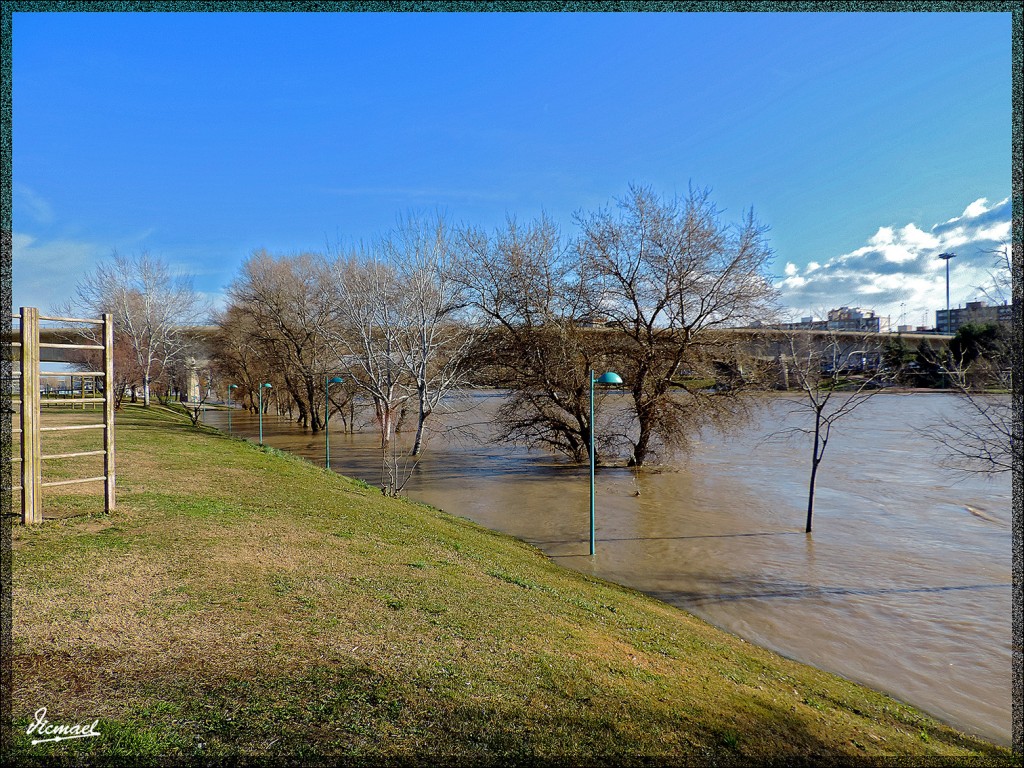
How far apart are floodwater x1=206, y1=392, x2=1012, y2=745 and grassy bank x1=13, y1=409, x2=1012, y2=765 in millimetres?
1308

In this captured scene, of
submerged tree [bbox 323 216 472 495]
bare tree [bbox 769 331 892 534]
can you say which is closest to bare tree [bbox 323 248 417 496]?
submerged tree [bbox 323 216 472 495]

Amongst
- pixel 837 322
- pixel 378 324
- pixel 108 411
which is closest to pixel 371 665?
pixel 108 411

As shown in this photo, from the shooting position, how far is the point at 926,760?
4.26 meters

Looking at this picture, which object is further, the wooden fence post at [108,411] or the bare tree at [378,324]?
the bare tree at [378,324]

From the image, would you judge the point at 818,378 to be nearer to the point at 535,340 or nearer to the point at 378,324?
the point at 535,340

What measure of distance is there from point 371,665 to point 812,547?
11614 millimetres

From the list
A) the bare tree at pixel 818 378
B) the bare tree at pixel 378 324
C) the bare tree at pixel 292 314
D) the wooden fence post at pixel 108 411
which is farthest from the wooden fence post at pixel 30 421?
the bare tree at pixel 292 314

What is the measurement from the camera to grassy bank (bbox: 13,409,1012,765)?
137 inches

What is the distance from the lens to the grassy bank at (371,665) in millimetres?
3469

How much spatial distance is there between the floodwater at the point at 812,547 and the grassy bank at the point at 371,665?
1.31 metres

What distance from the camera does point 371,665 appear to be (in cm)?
431

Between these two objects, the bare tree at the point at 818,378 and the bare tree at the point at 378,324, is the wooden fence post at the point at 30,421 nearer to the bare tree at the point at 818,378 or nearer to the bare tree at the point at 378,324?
the bare tree at the point at 818,378

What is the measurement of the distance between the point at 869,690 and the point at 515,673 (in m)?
4.64

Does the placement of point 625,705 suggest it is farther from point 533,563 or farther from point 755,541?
point 755,541
